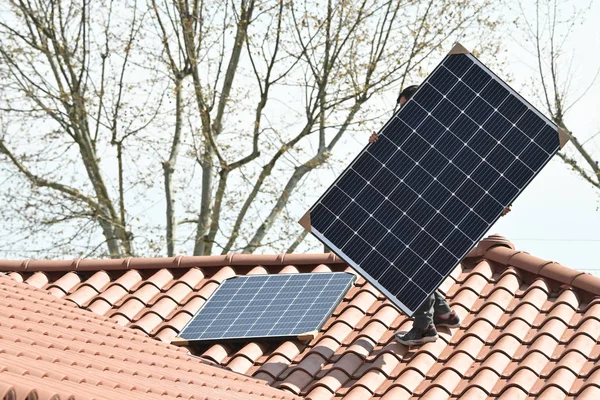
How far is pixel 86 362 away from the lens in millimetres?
8617

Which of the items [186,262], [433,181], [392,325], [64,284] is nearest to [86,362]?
[392,325]

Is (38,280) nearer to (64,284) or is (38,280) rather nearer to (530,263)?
(64,284)

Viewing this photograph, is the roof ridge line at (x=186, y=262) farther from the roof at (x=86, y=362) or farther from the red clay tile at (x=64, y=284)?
the roof at (x=86, y=362)

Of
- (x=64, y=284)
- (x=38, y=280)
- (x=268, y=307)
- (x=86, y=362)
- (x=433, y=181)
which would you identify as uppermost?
(x=433, y=181)

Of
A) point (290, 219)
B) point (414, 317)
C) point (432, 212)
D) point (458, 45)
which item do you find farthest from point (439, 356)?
point (290, 219)

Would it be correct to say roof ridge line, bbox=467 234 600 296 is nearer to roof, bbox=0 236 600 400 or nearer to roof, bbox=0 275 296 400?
roof, bbox=0 236 600 400

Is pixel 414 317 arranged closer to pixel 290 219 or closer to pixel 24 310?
pixel 24 310

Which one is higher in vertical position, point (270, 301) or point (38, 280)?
point (270, 301)

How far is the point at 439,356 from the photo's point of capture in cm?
1052

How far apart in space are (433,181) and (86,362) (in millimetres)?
4054

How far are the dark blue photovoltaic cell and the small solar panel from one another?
39.2 inches

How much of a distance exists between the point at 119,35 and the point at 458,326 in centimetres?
2013

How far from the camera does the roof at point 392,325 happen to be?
9906 millimetres

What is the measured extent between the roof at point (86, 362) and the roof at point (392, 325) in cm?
40
